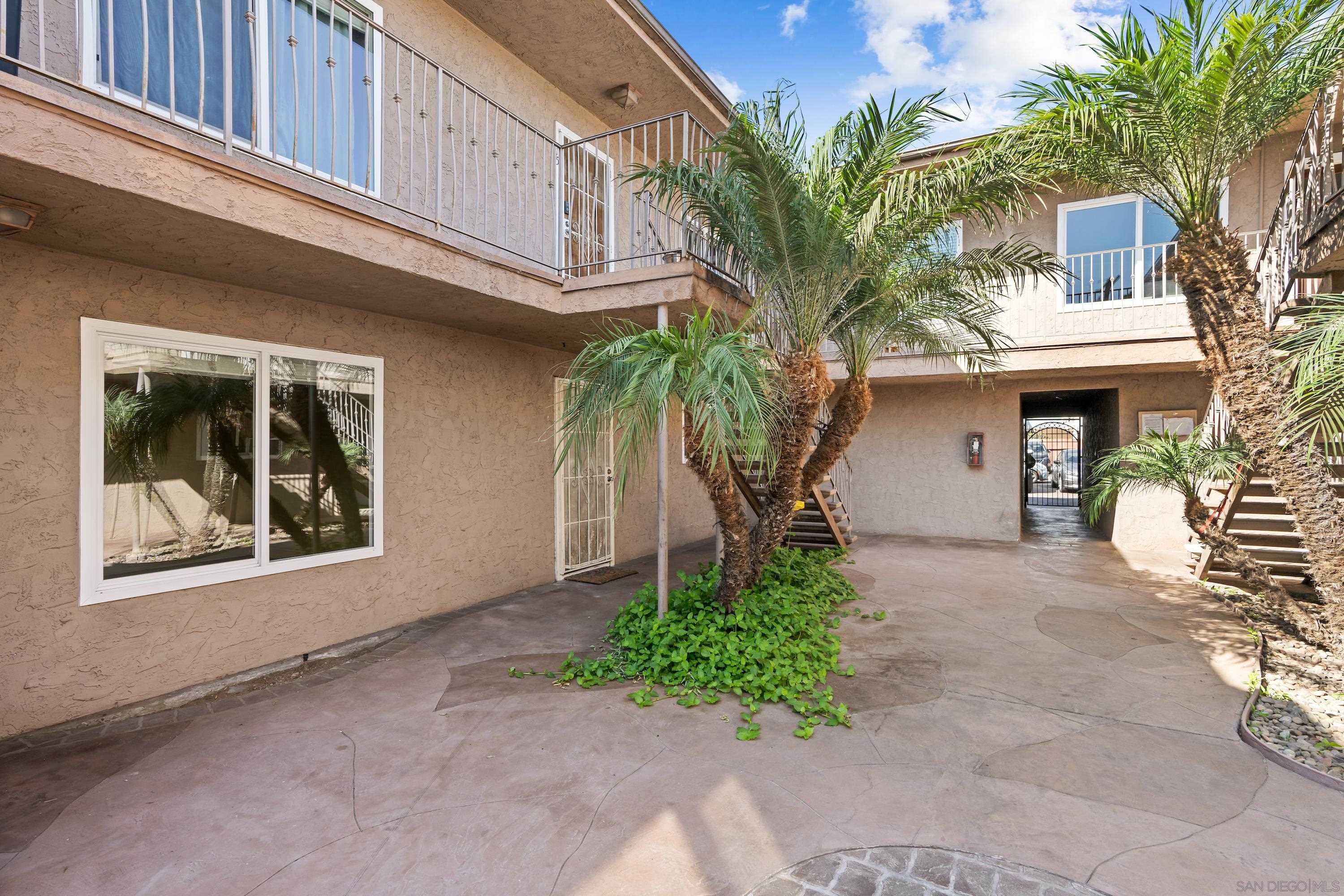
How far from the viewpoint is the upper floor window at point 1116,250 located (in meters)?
9.41

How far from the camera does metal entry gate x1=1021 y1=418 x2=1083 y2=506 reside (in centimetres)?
1833

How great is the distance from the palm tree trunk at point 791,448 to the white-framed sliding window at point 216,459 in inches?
143

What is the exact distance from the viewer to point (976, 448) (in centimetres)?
1093

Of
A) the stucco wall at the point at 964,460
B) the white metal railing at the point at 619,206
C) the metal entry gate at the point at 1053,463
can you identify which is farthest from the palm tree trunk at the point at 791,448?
the metal entry gate at the point at 1053,463

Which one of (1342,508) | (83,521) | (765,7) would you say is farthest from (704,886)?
(765,7)

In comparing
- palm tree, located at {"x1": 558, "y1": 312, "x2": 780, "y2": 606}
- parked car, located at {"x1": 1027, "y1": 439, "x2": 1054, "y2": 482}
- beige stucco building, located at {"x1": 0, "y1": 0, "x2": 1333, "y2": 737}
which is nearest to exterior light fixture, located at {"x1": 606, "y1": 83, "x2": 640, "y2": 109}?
beige stucco building, located at {"x1": 0, "y1": 0, "x2": 1333, "y2": 737}

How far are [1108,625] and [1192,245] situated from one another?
3610mm

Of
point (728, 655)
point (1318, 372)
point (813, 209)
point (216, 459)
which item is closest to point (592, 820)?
point (728, 655)

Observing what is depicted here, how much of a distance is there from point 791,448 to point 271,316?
4.50 m

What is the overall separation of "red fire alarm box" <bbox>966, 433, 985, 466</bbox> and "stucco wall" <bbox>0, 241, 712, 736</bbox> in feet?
25.3

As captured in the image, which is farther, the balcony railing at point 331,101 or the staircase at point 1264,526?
the staircase at point 1264,526

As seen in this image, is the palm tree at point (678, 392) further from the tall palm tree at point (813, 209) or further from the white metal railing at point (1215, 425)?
the white metal railing at point (1215, 425)

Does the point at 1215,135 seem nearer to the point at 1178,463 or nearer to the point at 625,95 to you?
the point at 1178,463

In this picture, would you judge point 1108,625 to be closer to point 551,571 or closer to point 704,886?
point 704,886
